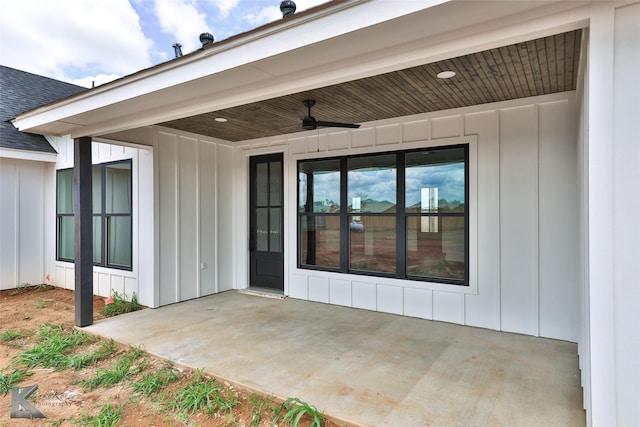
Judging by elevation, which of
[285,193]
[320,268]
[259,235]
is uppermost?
[285,193]

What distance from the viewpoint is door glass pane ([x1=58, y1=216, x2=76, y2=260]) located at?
6.39 m

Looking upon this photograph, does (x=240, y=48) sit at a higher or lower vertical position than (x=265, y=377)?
higher

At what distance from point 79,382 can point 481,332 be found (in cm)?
401

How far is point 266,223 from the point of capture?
5977mm

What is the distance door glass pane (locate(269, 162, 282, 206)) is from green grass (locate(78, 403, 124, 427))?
12.4ft

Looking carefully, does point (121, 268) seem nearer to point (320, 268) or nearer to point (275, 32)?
point (320, 268)

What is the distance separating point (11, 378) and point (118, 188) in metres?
3.23

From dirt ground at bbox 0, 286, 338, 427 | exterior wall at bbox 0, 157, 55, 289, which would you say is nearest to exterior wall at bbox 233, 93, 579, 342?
dirt ground at bbox 0, 286, 338, 427

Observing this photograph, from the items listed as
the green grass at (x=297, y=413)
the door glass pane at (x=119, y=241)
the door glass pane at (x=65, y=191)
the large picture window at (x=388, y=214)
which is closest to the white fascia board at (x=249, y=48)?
the door glass pane at (x=119, y=241)

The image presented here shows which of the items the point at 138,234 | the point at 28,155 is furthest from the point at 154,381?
the point at 28,155

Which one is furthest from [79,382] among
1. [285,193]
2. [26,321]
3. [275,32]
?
[285,193]

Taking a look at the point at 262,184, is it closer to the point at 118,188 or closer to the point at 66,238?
the point at 118,188

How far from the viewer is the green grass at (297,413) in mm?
2232

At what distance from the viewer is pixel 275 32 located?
2.21 meters
